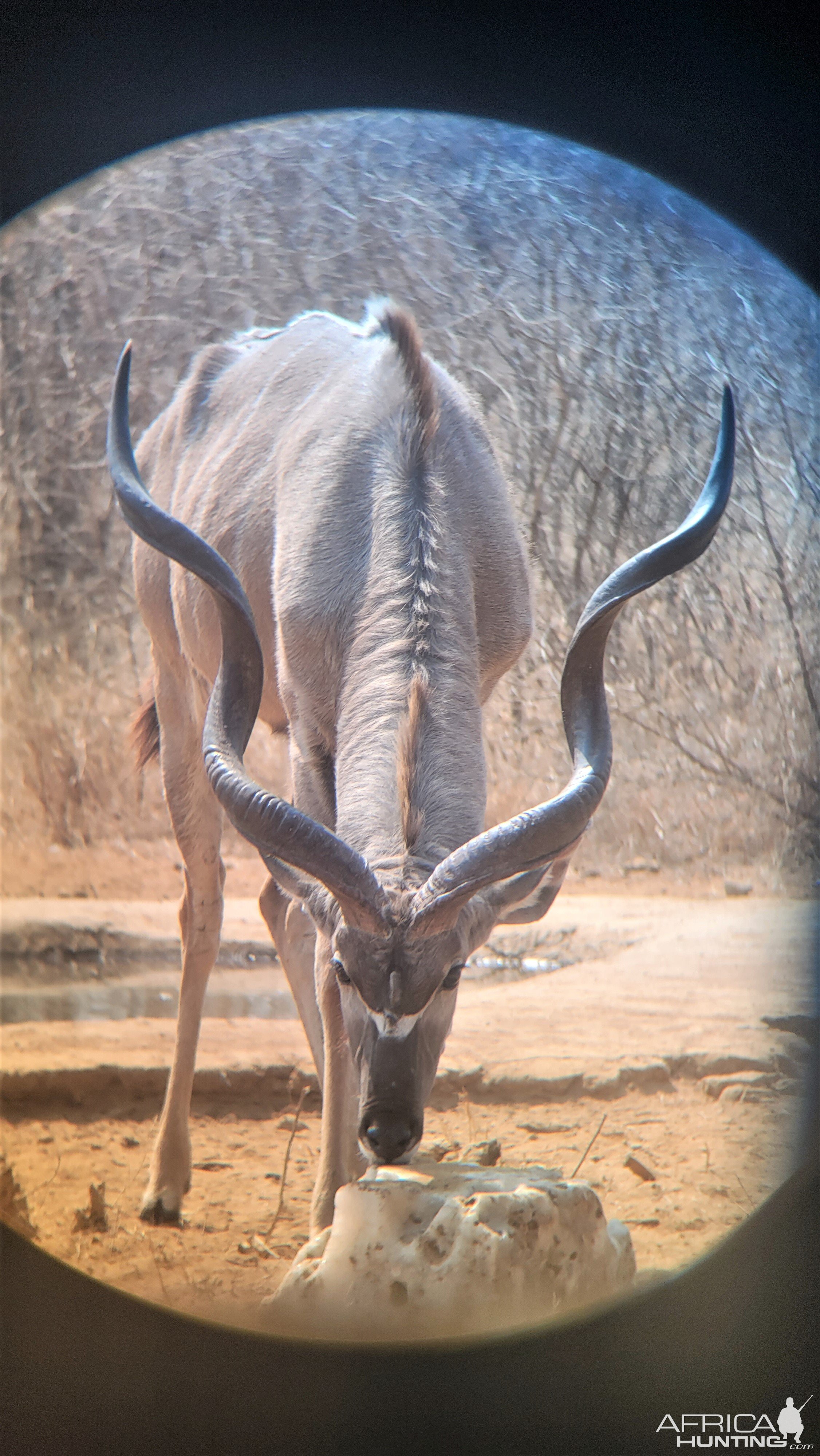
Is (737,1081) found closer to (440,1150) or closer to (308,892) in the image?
(440,1150)

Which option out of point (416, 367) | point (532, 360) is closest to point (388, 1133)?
point (416, 367)

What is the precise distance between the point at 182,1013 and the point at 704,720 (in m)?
2.16

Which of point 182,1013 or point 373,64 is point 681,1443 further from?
point 373,64

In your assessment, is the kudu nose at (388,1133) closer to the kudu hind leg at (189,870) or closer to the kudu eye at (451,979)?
the kudu eye at (451,979)

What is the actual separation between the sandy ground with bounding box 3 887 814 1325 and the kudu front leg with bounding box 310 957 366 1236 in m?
0.20

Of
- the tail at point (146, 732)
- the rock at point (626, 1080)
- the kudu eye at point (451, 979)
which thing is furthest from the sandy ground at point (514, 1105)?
the tail at point (146, 732)

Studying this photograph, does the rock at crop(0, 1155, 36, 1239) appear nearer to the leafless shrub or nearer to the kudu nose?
the kudu nose

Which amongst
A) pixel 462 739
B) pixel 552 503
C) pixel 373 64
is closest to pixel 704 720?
pixel 552 503

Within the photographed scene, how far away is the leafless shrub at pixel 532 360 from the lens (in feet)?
11.1

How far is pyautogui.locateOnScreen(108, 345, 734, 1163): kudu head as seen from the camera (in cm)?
258

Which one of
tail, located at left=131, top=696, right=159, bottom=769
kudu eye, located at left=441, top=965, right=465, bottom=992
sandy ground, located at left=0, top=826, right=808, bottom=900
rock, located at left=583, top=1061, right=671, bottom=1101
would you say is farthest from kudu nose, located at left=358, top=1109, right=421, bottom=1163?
sandy ground, located at left=0, top=826, right=808, bottom=900

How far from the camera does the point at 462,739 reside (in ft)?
9.73
